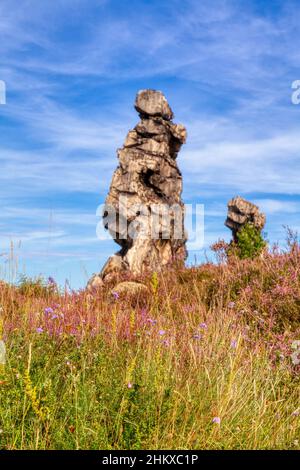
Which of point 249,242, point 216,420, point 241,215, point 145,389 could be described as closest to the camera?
point 216,420

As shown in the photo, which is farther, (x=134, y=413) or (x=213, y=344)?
(x=213, y=344)

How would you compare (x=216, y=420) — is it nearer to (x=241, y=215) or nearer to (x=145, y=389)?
(x=145, y=389)

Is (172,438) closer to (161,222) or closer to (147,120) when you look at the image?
(161,222)

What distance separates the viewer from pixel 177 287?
12344 millimetres

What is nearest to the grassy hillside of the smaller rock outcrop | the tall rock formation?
the tall rock formation

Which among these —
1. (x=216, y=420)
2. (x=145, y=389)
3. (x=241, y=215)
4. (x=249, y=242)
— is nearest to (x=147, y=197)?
(x=249, y=242)

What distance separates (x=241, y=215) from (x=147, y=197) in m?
5.07

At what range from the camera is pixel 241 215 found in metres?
21.6

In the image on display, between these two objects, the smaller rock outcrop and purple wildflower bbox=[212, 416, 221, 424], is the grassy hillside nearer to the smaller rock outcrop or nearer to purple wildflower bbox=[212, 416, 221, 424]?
purple wildflower bbox=[212, 416, 221, 424]

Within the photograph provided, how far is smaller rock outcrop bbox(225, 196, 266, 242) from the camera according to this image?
21250mm

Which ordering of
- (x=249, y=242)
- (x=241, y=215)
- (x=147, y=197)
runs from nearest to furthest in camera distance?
(x=147, y=197), (x=249, y=242), (x=241, y=215)
